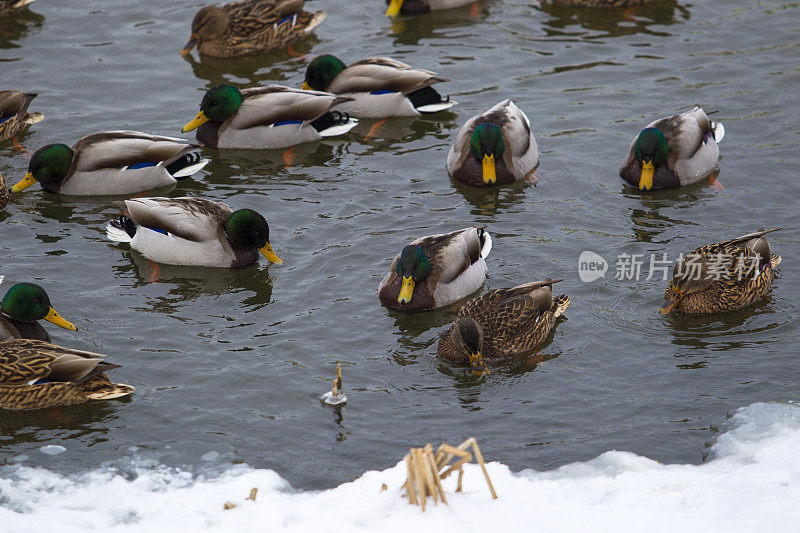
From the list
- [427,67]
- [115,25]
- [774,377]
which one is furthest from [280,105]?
[774,377]

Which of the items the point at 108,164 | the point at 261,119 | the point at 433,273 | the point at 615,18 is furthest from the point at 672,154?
the point at 108,164

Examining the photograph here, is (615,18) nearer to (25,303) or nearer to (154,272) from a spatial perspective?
(154,272)

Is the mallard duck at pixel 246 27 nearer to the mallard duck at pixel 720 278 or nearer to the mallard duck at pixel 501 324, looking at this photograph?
the mallard duck at pixel 501 324

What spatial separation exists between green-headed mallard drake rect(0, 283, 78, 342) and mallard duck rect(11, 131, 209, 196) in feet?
10.8

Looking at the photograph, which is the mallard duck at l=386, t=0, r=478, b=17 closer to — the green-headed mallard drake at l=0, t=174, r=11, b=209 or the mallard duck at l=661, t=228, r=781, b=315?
the green-headed mallard drake at l=0, t=174, r=11, b=209

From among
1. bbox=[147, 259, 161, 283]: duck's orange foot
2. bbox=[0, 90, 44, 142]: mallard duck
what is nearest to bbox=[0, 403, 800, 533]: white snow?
bbox=[147, 259, 161, 283]: duck's orange foot

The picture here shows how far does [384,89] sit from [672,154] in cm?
388

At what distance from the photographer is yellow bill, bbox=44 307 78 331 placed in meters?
8.62

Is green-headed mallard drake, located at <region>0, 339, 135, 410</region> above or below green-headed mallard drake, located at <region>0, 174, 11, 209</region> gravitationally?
below

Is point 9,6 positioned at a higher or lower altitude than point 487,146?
higher

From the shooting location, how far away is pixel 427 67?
14602mm

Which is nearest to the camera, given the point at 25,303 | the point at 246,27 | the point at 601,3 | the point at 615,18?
the point at 25,303

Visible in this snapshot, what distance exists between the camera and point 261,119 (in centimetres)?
1273

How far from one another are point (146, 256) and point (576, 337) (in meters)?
4.33
